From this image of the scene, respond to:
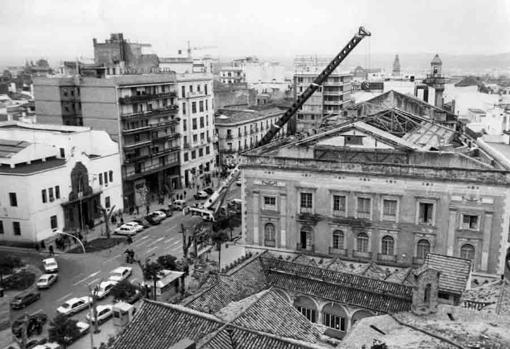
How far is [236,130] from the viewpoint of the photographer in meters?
111

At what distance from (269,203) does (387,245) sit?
11.6m

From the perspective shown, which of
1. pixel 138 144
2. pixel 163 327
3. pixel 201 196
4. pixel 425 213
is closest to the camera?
pixel 163 327

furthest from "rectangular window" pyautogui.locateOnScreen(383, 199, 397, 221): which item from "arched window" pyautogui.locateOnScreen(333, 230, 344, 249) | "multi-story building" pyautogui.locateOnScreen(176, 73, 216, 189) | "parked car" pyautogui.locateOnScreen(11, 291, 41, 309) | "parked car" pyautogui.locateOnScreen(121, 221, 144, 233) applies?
"multi-story building" pyautogui.locateOnScreen(176, 73, 216, 189)

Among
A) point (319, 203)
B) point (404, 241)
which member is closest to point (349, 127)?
point (319, 203)

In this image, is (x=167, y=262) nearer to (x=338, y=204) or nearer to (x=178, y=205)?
(x=338, y=204)

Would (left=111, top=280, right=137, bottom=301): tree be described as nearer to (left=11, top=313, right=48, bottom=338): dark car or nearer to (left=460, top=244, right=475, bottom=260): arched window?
(left=11, top=313, right=48, bottom=338): dark car

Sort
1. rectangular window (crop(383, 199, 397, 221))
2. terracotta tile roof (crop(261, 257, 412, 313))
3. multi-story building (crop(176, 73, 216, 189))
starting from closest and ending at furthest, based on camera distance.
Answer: terracotta tile roof (crop(261, 257, 412, 313)), rectangular window (crop(383, 199, 397, 221)), multi-story building (crop(176, 73, 216, 189))

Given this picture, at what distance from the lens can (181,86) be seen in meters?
94.1

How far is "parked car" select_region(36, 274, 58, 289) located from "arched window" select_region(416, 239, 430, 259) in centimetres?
3450

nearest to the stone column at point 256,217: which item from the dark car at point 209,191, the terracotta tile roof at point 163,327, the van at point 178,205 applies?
the terracotta tile roof at point 163,327

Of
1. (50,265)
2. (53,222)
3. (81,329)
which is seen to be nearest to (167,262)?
(81,329)

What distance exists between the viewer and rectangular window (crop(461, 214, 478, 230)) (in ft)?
154

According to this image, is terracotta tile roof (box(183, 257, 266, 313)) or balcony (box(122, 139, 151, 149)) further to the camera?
balcony (box(122, 139, 151, 149))

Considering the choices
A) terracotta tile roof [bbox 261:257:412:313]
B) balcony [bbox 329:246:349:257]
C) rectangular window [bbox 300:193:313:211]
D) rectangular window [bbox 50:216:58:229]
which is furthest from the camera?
rectangular window [bbox 50:216:58:229]
